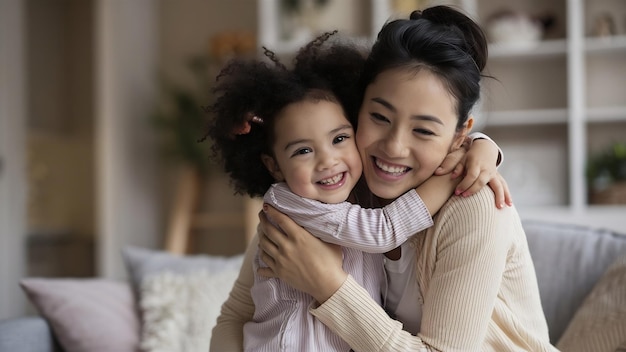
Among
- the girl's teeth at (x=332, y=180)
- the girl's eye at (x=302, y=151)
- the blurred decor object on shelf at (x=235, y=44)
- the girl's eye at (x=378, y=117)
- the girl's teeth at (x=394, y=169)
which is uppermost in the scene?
the blurred decor object on shelf at (x=235, y=44)

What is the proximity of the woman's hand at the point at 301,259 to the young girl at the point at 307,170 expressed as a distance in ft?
0.08

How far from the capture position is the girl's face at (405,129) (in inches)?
52.1

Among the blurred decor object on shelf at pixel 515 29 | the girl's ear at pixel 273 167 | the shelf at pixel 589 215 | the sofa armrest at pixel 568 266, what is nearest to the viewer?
the girl's ear at pixel 273 167

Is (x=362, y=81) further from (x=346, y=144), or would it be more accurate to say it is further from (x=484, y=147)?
(x=484, y=147)

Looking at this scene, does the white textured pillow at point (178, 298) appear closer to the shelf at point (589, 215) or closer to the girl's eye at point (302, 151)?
the girl's eye at point (302, 151)

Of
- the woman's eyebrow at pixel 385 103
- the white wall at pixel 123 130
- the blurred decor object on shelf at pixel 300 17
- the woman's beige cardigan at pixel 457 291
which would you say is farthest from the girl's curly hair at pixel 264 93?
the white wall at pixel 123 130

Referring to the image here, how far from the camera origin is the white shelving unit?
4.03 metres

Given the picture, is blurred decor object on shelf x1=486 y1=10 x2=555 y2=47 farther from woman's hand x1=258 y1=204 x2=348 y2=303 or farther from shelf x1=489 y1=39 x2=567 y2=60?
woman's hand x1=258 y1=204 x2=348 y2=303

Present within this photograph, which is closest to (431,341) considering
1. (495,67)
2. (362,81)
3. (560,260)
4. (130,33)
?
(362,81)

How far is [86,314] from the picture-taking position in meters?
2.12

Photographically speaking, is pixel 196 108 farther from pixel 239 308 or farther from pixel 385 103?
pixel 385 103

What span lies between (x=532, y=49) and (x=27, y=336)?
295cm

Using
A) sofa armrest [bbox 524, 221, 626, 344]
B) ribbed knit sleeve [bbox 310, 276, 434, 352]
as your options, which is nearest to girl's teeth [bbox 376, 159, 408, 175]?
ribbed knit sleeve [bbox 310, 276, 434, 352]

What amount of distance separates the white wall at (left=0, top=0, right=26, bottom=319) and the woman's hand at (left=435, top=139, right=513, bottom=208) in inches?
141
